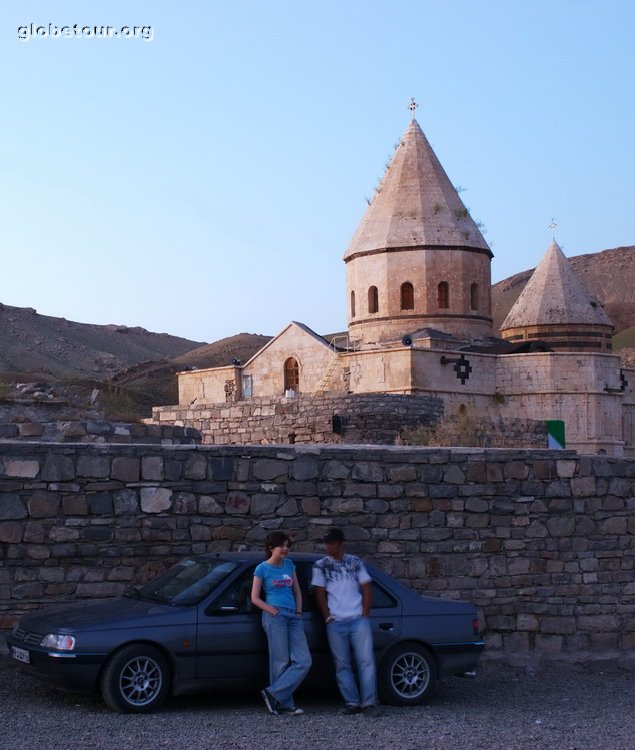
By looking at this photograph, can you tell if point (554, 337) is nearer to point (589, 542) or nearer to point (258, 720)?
point (589, 542)

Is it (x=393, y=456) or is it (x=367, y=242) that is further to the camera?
(x=367, y=242)

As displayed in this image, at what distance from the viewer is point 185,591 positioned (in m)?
8.13

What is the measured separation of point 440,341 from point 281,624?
2841 centimetres

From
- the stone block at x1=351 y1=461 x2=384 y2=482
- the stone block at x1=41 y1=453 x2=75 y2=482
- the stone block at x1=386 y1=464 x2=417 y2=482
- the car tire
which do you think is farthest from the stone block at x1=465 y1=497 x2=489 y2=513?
the car tire

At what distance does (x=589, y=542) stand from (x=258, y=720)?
180 inches

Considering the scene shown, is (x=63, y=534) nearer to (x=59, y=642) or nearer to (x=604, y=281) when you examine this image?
(x=59, y=642)

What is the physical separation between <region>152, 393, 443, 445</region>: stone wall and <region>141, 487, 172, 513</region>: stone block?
49.9 feet

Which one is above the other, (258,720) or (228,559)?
(228,559)

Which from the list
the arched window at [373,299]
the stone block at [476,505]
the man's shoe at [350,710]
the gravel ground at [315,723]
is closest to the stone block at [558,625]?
the stone block at [476,505]

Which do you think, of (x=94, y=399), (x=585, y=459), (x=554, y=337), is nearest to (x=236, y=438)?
(x=94, y=399)

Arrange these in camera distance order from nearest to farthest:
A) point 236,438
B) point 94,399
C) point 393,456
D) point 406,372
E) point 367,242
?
point 393,456, point 94,399, point 236,438, point 406,372, point 367,242

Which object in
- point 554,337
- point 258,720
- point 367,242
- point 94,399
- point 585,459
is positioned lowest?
point 258,720

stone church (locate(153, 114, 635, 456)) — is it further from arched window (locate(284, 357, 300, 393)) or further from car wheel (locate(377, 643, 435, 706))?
car wheel (locate(377, 643, 435, 706))

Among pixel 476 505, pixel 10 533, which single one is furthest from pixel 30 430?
pixel 476 505
